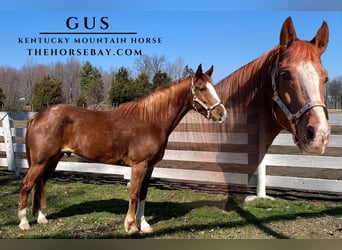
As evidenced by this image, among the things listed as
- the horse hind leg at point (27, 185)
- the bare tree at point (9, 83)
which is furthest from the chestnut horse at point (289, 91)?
the horse hind leg at point (27, 185)

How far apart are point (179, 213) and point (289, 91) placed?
8.50 feet

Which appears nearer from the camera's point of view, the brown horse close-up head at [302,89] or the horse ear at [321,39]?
the brown horse close-up head at [302,89]

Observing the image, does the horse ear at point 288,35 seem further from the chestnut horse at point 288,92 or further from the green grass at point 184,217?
the green grass at point 184,217

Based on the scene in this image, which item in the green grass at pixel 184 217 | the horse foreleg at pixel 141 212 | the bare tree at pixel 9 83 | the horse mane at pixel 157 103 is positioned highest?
the bare tree at pixel 9 83

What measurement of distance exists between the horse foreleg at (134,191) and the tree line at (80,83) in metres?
0.71

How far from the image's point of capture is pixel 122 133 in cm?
291

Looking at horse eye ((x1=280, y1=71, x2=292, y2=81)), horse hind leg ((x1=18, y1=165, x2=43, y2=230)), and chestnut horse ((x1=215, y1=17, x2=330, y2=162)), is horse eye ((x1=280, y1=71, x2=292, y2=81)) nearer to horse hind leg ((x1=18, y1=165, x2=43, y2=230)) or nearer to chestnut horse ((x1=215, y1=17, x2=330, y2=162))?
chestnut horse ((x1=215, y1=17, x2=330, y2=162))

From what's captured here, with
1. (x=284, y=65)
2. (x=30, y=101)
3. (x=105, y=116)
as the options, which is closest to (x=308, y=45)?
(x=284, y=65)

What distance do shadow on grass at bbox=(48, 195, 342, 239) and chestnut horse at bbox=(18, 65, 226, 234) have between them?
41 cm

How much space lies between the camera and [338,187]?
407 cm

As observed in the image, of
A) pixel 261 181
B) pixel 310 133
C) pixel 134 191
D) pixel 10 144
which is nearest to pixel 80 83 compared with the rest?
pixel 134 191

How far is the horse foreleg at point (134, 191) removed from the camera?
9.57 feet

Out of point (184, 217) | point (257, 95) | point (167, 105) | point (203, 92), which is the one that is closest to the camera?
point (257, 95)

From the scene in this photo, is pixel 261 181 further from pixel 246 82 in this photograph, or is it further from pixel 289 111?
pixel 289 111
